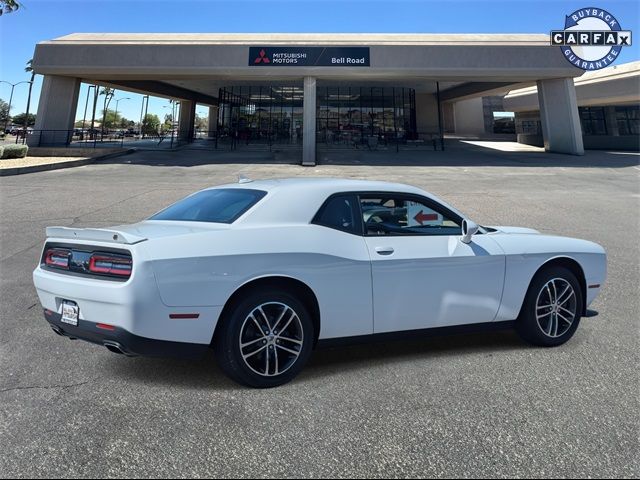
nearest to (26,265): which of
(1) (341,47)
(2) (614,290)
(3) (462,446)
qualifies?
(3) (462,446)

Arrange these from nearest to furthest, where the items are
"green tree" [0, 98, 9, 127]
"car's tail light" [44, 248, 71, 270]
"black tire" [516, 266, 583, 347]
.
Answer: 1. "car's tail light" [44, 248, 71, 270]
2. "black tire" [516, 266, 583, 347]
3. "green tree" [0, 98, 9, 127]

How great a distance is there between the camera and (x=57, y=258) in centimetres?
323

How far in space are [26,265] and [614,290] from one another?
8.19 m

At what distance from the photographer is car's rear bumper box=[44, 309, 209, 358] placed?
282 cm

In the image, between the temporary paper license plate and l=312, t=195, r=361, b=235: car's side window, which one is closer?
the temporary paper license plate

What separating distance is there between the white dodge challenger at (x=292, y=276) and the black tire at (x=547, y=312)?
0.01 metres

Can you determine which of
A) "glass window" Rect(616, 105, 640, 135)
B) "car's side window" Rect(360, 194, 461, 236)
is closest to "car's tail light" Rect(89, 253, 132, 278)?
"car's side window" Rect(360, 194, 461, 236)

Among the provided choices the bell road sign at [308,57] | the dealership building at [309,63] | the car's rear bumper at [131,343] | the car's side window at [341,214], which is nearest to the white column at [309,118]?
the dealership building at [309,63]

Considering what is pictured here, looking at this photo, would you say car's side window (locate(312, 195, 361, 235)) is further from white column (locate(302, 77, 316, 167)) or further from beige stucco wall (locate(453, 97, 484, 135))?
beige stucco wall (locate(453, 97, 484, 135))

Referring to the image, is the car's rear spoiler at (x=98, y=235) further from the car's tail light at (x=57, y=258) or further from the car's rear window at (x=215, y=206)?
the car's rear window at (x=215, y=206)

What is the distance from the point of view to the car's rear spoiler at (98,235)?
291cm

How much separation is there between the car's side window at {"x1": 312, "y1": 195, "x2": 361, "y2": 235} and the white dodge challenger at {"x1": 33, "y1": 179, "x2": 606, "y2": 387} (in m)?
0.01

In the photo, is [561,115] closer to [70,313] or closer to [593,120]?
[593,120]

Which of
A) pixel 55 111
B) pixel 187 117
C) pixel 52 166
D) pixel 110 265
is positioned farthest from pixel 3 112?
pixel 110 265
